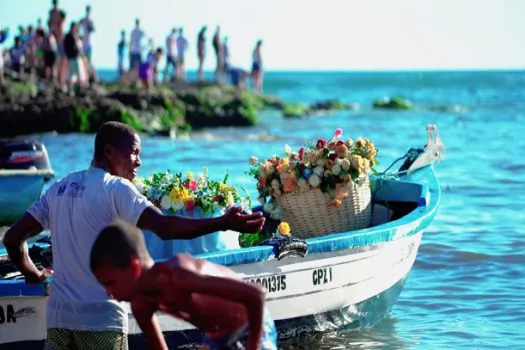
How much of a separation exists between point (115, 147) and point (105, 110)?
74.3 feet

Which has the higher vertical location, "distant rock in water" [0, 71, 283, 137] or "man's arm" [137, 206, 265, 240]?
"man's arm" [137, 206, 265, 240]

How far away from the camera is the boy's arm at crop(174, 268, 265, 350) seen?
14.8 ft

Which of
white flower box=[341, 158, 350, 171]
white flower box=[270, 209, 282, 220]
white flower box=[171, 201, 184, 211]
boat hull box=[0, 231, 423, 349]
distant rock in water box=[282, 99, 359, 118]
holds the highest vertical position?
white flower box=[341, 158, 350, 171]

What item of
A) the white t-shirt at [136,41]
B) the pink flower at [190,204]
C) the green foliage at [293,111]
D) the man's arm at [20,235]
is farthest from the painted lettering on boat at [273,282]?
the green foliage at [293,111]

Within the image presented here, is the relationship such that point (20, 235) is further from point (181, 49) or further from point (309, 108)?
point (309, 108)

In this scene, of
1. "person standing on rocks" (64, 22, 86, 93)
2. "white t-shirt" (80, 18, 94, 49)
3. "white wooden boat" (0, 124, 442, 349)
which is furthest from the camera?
"white t-shirt" (80, 18, 94, 49)

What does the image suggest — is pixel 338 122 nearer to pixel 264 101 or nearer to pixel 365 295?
pixel 264 101

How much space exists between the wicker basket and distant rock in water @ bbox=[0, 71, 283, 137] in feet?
60.1

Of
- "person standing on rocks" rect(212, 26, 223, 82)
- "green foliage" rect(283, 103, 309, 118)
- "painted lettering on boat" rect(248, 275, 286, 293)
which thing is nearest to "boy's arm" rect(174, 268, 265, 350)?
"painted lettering on boat" rect(248, 275, 286, 293)

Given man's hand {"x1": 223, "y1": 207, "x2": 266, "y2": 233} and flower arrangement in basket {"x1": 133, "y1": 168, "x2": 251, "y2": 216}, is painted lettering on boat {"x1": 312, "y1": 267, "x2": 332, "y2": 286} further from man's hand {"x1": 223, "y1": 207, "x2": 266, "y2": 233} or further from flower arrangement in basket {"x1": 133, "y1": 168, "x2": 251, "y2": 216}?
man's hand {"x1": 223, "y1": 207, "x2": 266, "y2": 233}

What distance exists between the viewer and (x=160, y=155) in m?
25.3

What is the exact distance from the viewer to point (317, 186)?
896 cm

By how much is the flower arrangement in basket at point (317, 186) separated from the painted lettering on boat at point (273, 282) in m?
1.19

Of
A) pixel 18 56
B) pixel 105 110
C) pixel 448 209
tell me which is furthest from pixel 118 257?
pixel 18 56
